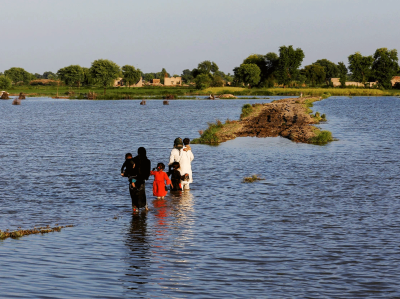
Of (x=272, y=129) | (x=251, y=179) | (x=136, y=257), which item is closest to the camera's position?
(x=136, y=257)

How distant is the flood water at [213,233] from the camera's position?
10375 millimetres

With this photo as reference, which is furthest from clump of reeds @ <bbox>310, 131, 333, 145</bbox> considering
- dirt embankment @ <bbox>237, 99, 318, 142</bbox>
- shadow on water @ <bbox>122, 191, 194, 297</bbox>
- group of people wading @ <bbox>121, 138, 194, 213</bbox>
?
shadow on water @ <bbox>122, 191, 194, 297</bbox>

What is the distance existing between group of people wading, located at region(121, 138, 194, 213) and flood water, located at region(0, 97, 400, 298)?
47cm

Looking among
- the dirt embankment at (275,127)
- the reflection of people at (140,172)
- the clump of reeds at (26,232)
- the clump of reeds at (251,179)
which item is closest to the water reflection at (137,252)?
the reflection of people at (140,172)

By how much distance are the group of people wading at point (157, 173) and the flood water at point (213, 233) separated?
465 mm

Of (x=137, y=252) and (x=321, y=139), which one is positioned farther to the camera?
(x=321, y=139)

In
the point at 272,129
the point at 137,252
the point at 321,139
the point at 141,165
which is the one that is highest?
the point at 141,165

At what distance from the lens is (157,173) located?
57.4ft

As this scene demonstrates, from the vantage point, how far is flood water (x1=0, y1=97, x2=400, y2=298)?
1038 cm

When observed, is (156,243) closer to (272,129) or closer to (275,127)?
(272,129)

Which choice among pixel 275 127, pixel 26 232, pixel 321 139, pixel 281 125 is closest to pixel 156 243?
pixel 26 232

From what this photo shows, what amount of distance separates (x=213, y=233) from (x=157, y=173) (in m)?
3.87

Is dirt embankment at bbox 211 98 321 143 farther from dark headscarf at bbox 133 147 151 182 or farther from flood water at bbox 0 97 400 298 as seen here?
dark headscarf at bbox 133 147 151 182

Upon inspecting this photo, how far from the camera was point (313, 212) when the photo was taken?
1714 centimetres
